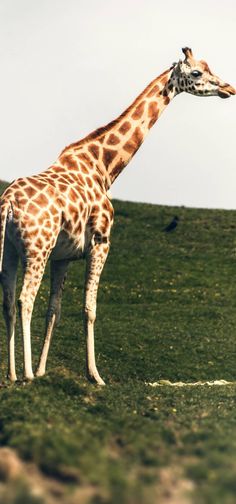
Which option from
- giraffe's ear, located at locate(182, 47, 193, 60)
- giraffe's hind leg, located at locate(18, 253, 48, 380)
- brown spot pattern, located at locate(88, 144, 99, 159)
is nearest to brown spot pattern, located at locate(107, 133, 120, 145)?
brown spot pattern, located at locate(88, 144, 99, 159)

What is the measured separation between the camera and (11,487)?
323 inches

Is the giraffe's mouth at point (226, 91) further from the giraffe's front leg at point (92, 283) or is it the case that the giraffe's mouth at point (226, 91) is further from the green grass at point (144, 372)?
the green grass at point (144, 372)

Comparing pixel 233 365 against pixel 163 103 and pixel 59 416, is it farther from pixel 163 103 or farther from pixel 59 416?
pixel 59 416

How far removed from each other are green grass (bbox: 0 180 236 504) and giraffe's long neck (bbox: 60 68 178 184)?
190 inches

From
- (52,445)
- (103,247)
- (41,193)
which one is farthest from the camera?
(103,247)

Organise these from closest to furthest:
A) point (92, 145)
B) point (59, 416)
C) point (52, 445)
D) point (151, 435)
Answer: point (52, 445)
point (151, 435)
point (59, 416)
point (92, 145)

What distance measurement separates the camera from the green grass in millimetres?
9250

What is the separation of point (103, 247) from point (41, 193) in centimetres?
200

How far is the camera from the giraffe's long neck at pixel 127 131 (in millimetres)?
19672

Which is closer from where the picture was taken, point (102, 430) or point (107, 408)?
point (102, 430)

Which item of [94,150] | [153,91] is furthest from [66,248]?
[153,91]

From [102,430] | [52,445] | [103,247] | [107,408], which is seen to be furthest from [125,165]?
[52,445]

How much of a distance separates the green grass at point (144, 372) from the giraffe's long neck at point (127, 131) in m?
4.82

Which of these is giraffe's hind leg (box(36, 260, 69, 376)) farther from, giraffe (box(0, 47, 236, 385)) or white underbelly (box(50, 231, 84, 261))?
white underbelly (box(50, 231, 84, 261))
